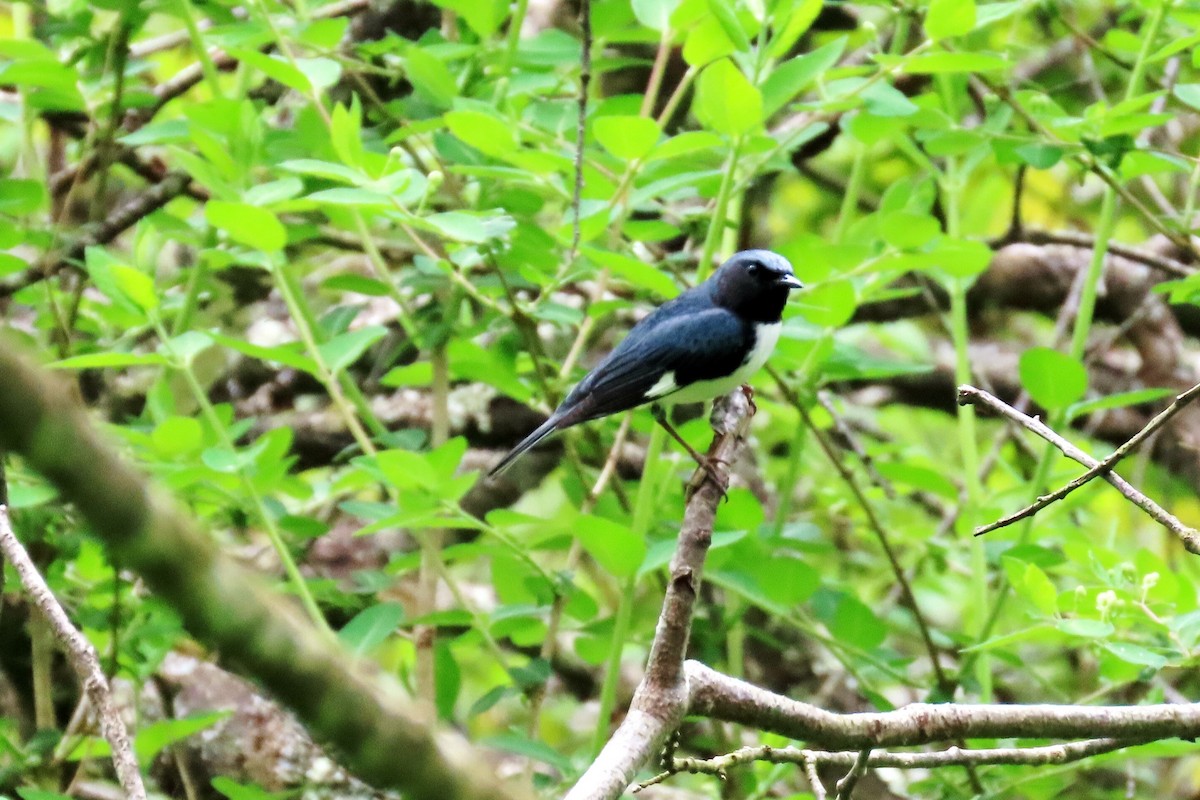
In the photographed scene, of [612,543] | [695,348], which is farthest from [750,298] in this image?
[612,543]

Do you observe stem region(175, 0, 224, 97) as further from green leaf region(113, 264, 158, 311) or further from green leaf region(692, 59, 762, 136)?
green leaf region(692, 59, 762, 136)

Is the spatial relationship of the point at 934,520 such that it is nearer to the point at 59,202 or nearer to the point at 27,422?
the point at 59,202

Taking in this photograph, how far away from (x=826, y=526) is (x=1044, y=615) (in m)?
3.02

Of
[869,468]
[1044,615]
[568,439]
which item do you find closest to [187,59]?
[568,439]

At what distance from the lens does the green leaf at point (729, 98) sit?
278 cm

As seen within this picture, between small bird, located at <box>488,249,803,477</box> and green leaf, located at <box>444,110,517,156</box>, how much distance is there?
0.86 meters

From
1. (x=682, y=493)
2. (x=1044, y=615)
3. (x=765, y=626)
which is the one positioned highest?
(x=1044, y=615)

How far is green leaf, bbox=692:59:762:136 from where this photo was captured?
2.78 meters

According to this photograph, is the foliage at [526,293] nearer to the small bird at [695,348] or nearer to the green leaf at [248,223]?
the green leaf at [248,223]

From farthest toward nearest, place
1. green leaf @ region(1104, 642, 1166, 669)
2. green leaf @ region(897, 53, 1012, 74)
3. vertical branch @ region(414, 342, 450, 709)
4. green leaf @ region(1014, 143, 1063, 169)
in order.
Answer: vertical branch @ region(414, 342, 450, 709)
green leaf @ region(1014, 143, 1063, 169)
green leaf @ region(897, 53, 1012, 74)
green leaf @ region(1104, 642, 1166, 669)

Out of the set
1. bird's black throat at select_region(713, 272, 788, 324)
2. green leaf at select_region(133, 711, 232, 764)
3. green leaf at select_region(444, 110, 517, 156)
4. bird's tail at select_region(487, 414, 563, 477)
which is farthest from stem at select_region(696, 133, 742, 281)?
green leaf at select_region(133, 711, 232, 764)

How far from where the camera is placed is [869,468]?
13.4 feet

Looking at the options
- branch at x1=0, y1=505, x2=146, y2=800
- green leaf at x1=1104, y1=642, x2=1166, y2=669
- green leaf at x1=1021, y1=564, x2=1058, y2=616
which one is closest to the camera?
branch at x1=0, y1=505, x2=146, y2=800

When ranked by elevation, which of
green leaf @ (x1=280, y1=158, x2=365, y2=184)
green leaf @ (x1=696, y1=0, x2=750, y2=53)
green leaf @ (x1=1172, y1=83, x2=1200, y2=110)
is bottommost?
green leaf @ (x1=280, y1=158, x2=365, y2=184)
